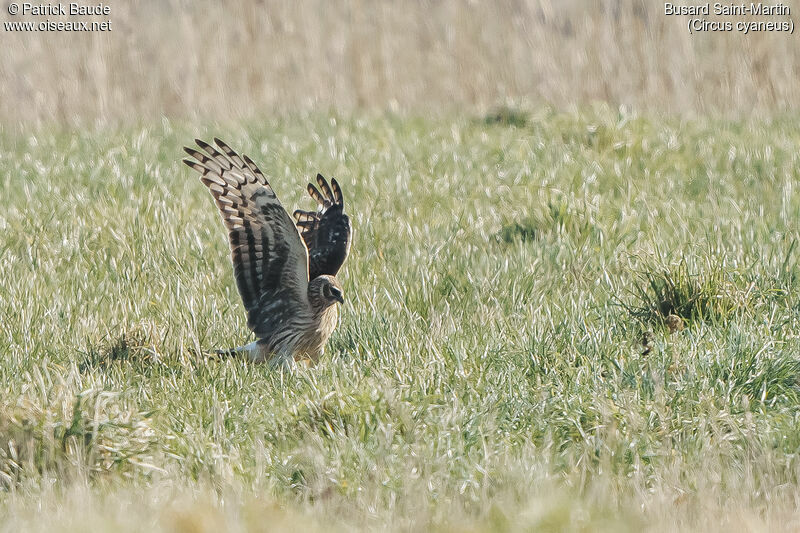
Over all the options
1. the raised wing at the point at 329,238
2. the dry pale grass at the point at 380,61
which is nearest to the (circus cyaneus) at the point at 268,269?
the raised wing at the point at 329,238

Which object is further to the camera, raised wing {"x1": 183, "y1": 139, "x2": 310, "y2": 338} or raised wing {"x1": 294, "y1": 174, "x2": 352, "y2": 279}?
raised wing {"x1": 294, "y1": 174, "x2": 352, "y2": 279}

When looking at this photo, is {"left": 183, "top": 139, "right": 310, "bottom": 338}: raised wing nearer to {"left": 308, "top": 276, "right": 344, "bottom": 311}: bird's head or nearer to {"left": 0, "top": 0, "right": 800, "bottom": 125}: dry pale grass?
{"left": 308, "top": 276, "right": 344, "bottom": 311}: bird's head

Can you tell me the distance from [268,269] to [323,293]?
0.29m

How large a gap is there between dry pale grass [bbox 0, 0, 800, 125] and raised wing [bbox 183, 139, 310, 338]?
635cm

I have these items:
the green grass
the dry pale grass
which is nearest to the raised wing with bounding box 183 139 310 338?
the green grass

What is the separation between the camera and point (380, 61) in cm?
1227

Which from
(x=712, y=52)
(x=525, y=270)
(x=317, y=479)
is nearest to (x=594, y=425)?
(x=317, y=479)

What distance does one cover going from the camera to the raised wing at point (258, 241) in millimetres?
5254

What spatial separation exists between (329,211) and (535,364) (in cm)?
156

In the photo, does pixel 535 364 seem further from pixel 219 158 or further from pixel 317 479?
pixel 219 158

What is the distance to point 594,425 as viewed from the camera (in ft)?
14.3

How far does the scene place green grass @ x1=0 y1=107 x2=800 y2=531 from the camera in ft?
12.4

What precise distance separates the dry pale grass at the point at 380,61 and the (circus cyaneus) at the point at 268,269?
6351 millimetres

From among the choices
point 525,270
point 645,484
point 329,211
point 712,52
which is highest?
point 712,52
